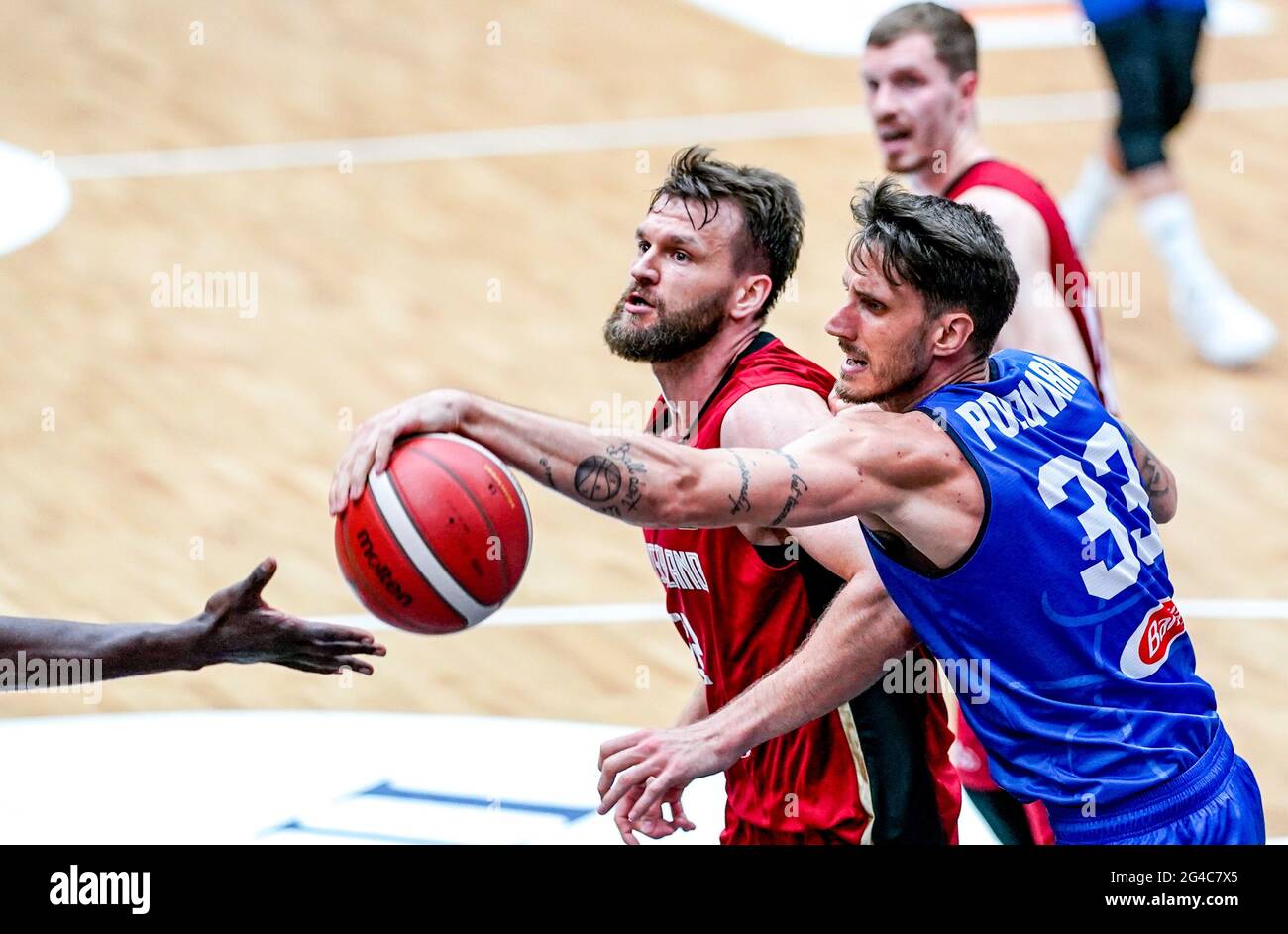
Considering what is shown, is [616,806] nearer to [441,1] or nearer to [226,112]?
[226,112]

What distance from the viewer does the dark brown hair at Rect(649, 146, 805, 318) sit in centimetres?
430

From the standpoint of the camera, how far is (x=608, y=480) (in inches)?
133

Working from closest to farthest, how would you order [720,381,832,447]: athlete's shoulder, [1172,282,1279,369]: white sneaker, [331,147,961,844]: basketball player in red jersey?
[720,381,832,447]: athlete's shoulder
[331,147,961,844]: basketball player in red jersey
[1172,282,1279,369]: white sneaker

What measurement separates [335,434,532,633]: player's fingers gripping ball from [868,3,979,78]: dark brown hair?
265 centimetres

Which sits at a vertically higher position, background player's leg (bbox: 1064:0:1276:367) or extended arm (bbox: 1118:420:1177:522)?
background player's leg (bbox: 1064:0:1276:367)

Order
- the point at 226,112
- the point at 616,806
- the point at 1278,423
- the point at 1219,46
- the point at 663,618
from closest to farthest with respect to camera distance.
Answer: the point at 616,806, the point at 663,618, the point at 1278,423, the point at 226,112, the point at 1219,46

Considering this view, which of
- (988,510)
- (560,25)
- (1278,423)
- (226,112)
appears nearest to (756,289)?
(988,510)

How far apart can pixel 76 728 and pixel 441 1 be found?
31.9 feet

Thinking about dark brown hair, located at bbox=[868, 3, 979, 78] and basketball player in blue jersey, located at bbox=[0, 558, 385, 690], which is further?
dark brown hair, located at bbox=[868, 3, 979, 78]

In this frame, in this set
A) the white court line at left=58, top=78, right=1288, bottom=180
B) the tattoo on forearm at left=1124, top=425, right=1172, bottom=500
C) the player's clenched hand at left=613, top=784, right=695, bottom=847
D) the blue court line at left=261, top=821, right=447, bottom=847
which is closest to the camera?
the player's clenched hand at left=613, top=784, right=695, bottom=847

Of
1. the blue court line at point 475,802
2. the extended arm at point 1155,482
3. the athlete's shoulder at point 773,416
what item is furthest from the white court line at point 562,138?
the athlete's shoulder at point 773,416

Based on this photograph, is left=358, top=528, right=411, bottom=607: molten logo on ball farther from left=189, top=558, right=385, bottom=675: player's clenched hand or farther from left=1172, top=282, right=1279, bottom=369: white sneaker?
left=1172, top=282, right=1279, bottom=369: white sneaker

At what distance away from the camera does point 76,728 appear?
6602 millimetres

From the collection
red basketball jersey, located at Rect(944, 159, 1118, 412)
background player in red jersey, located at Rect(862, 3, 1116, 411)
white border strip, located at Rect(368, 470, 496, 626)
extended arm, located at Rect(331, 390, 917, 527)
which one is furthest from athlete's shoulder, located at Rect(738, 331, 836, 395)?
red basketball jersey, located at Rect(944, 159, 1118, 412)
